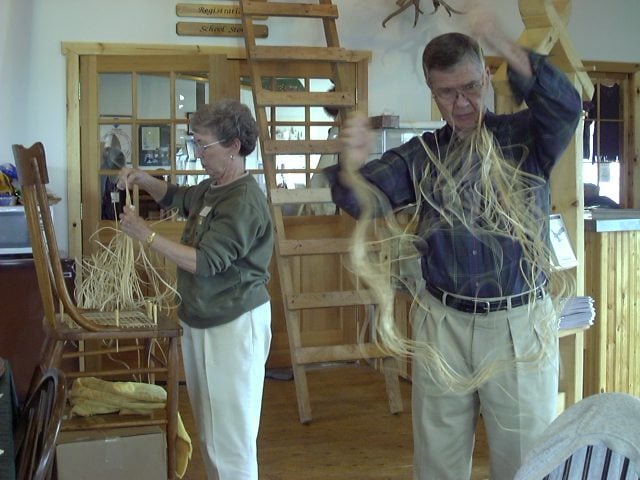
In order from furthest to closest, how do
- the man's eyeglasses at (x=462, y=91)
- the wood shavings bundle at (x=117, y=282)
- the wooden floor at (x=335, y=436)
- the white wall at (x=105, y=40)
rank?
the white wall at (x=105, y=40) → the wooden floor at (x=335, y=436) → the wood shavings bundle at (x=117, y=282) → the man's eyeglasses at (x=462, y=91)

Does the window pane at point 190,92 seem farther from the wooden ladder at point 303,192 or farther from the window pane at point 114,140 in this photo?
the wooden ladder at point 303,192

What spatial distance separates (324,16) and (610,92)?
253 cm

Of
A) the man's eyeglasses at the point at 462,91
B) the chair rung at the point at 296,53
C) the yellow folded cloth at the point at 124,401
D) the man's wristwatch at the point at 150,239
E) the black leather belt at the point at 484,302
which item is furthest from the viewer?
the chair rung at the point at 296,53

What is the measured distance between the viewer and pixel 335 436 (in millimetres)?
4121

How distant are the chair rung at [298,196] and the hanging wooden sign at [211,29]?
51.4 inches

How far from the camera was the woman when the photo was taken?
8.28 feet

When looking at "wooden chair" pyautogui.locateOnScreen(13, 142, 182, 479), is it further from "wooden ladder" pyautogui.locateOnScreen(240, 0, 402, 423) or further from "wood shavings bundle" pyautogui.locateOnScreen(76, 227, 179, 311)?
"wooden ladder" pyautogui.locateOnScreen(240, 0, 402, 423)

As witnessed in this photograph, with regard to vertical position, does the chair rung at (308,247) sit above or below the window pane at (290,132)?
below

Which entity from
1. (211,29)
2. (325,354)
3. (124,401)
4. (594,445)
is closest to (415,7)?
(211,29)

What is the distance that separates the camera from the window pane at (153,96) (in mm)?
5004

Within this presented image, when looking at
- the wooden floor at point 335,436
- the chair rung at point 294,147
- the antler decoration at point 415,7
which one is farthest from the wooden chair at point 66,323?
the antler decoration at point 415,7

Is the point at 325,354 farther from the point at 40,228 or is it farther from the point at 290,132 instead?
the point at 40,228

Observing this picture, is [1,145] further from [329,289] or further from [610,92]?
[610,92]

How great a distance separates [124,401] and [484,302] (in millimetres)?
1525
